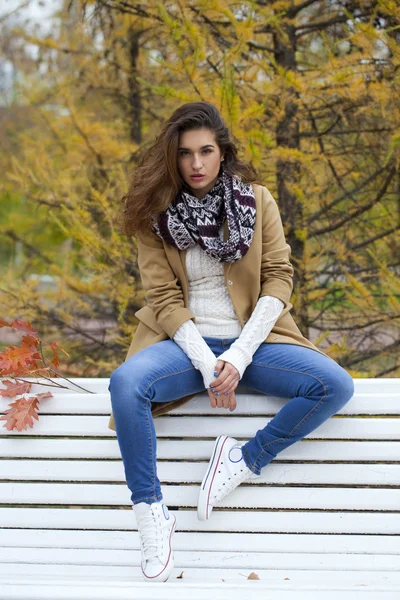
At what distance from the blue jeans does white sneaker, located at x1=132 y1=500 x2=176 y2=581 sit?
41mm

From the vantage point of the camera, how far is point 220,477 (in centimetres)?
233

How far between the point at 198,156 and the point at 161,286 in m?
0.52

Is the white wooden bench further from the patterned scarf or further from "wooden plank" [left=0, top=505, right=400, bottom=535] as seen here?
the patterned scarf

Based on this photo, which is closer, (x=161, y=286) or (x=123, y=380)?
(x=123, y=380)

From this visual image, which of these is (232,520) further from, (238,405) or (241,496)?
(238,405)

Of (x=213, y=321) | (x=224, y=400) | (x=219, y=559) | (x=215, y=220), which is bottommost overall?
(x=219, y=559)

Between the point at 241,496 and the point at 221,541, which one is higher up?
the point at 241,496

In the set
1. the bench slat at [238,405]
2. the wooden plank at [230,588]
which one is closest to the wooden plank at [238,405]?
the bench slat at [238,405]

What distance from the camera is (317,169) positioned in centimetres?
400

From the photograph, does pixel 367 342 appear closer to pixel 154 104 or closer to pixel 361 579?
pixel 361 579

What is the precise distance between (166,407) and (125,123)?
3633mm

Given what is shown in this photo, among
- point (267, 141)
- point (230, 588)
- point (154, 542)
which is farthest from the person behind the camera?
point (267, 141)

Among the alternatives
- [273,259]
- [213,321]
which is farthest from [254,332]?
[273,259]

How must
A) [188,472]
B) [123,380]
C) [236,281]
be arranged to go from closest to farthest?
1. [123,380]
2. [188,472]
3. [236,281]
